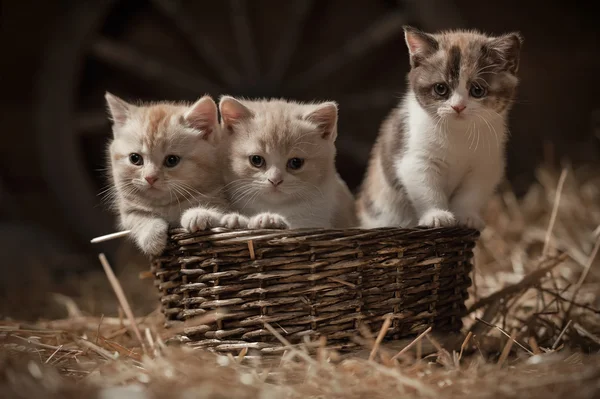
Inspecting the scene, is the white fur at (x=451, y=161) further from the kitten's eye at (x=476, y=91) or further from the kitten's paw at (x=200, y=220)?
the kitten's paw at (x=200, y=220)

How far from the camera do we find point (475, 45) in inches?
73.7

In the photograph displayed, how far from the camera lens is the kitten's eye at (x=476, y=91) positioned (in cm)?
184

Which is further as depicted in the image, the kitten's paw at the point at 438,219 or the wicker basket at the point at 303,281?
the kitten's paw at the point at 438,219

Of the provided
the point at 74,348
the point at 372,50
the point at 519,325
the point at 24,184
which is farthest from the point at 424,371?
the point at 24,184

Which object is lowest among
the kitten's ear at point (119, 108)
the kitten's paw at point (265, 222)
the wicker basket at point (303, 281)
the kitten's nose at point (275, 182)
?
the wicker basket at point (303, 281)

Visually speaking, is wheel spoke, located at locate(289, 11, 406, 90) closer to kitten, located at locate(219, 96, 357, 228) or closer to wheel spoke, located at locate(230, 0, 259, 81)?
wheel spoke, located at locate(230, 0, 259, 81)

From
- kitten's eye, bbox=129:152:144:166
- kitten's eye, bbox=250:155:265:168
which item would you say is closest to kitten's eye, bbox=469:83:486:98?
kitten's eye, bbox=250:155:265:168

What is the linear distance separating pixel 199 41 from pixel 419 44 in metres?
1.64

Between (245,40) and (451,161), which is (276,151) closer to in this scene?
(451,161)

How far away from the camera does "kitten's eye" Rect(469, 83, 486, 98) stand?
1.84 metres

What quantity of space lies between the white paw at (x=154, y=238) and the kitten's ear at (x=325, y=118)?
1.92 ft

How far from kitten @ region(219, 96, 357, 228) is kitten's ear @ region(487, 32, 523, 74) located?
20.4 inches

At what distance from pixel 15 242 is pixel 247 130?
86.5 inches

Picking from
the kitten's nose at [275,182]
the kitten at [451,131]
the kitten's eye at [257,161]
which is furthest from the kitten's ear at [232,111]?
the kitten at [451,131]
